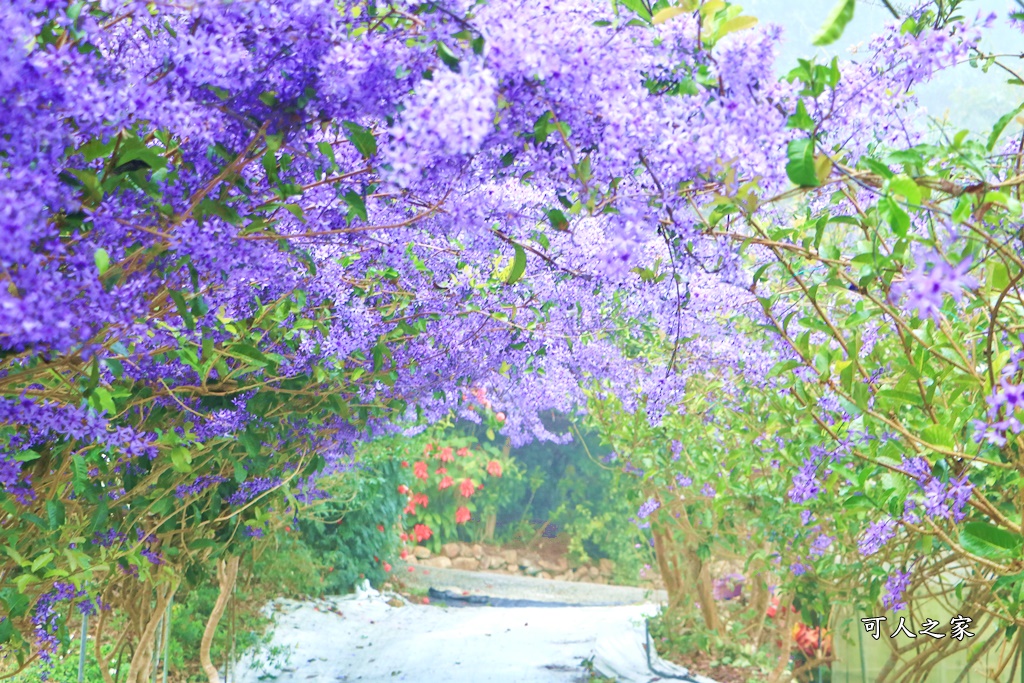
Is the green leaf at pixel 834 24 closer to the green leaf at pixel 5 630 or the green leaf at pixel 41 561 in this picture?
the green leaf at pixel 41 561

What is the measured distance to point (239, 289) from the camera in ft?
5.95

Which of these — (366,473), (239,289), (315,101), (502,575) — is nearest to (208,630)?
(366,473)

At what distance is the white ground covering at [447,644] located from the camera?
587cm

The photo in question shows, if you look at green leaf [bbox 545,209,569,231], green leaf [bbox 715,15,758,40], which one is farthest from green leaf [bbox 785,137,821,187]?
green leaf [bbox 545,209,569,231]

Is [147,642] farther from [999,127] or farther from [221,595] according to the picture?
[999,127]

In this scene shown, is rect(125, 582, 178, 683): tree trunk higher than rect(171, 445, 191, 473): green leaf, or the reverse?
rect(171, 445, 191, 473): green leaf

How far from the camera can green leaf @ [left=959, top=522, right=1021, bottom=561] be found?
1.49m

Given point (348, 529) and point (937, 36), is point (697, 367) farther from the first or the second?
point (348, 529)

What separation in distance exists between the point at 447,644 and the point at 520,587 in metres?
3.97

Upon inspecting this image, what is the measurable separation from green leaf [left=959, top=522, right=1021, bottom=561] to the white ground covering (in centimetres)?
417

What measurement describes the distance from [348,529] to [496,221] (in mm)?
6329

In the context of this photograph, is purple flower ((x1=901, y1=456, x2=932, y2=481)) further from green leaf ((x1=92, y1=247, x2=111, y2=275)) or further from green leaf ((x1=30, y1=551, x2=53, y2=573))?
green leaf ((x1=30, y1=551, x2=53, y2=573))

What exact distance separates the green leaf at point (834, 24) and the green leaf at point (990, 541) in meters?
0.98

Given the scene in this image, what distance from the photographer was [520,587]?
419 inches
